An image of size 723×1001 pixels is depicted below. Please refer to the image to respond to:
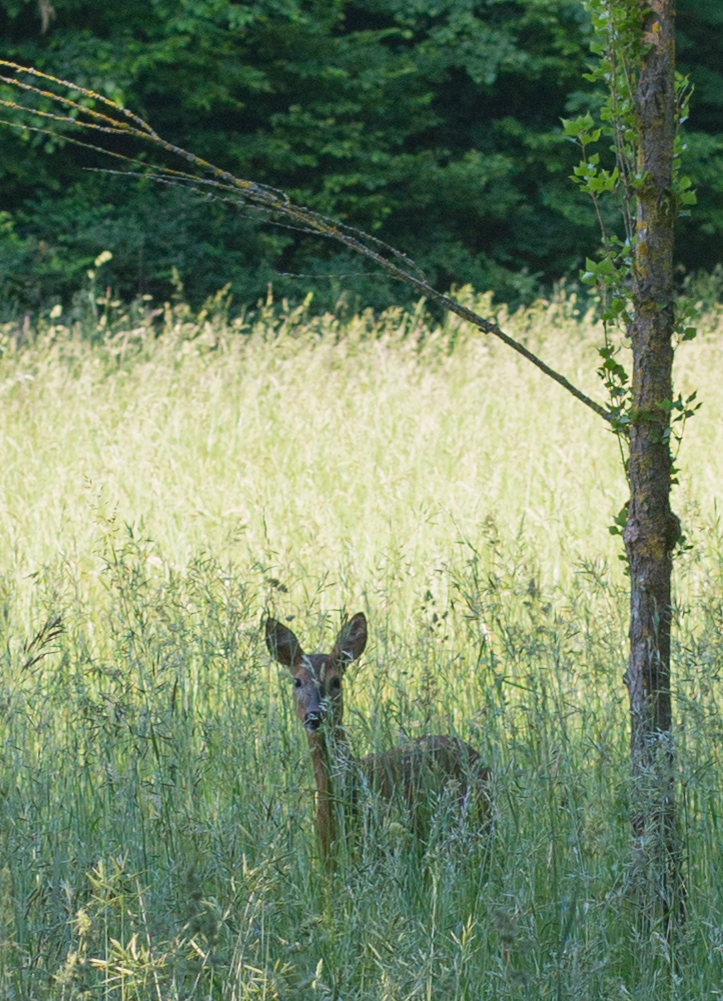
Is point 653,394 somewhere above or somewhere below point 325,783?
above

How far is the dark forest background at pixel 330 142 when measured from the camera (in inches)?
573

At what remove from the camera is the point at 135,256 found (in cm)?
1459

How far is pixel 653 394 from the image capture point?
2.74 metres

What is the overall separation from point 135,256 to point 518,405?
25.3ft

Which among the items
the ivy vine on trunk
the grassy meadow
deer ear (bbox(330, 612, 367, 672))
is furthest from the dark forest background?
the ivy vine on trunk

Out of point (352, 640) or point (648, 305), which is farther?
point (352, 640)

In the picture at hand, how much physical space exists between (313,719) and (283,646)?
0.26 m

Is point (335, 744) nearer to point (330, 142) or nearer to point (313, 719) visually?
point (313, 719)

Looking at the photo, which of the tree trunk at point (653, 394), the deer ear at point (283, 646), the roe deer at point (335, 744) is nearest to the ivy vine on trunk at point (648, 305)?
the tree trunk at point (653, 394)

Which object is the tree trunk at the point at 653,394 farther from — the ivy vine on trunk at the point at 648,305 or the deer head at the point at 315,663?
the deer head at the point at 315,663

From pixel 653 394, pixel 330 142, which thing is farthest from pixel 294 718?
pixel 330 142

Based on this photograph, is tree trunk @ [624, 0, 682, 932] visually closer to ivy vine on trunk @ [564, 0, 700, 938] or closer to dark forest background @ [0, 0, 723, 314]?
ivy vine on trunk @ [564, 0, 700, 938]

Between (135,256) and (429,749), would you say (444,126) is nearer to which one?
(135,256)

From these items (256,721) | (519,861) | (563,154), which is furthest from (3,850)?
(563,154)
